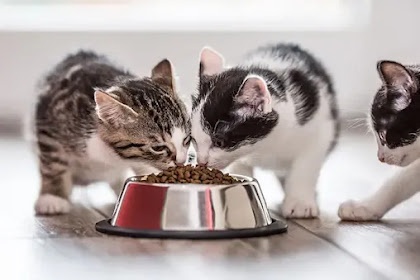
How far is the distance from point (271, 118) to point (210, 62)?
0.26m

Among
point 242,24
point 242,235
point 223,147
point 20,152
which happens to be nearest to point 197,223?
point 242,235

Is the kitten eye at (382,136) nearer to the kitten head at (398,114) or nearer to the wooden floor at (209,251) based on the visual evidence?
the kitten head at (398,114)

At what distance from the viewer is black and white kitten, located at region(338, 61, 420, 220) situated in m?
2.18

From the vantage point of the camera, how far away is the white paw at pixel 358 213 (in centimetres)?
229

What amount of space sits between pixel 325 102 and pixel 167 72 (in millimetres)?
448

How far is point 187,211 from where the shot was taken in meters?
1.95

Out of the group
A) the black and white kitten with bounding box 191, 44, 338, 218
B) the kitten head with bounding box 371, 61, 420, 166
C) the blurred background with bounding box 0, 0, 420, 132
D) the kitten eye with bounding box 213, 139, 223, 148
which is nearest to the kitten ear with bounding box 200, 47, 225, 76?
the black and white kitten with bounding box 191, 44, 338, 218

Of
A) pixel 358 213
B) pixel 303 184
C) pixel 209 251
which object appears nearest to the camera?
pixel 209 251

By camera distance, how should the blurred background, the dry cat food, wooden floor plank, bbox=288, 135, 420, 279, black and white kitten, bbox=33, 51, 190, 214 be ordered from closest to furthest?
wooden floor plank, bbox=288, 135, 420, 279
the dry cat food
black and white kitten, bbox=33, 51, 190, 214
the blurred background

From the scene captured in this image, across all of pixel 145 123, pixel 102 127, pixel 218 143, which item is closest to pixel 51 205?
pixel 102 127

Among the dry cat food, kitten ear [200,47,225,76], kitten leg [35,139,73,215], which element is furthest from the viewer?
kitten leg [35,139,73,215]

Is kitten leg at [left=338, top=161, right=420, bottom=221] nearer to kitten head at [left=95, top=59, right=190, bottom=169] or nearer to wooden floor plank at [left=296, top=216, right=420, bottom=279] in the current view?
wooden floor plank at [left=296, top=216, right=420, bottom=279]

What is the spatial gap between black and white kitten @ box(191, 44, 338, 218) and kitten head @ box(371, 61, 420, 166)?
0.72 ft

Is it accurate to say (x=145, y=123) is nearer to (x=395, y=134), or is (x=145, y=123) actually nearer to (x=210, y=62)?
(x=210, y=62)
